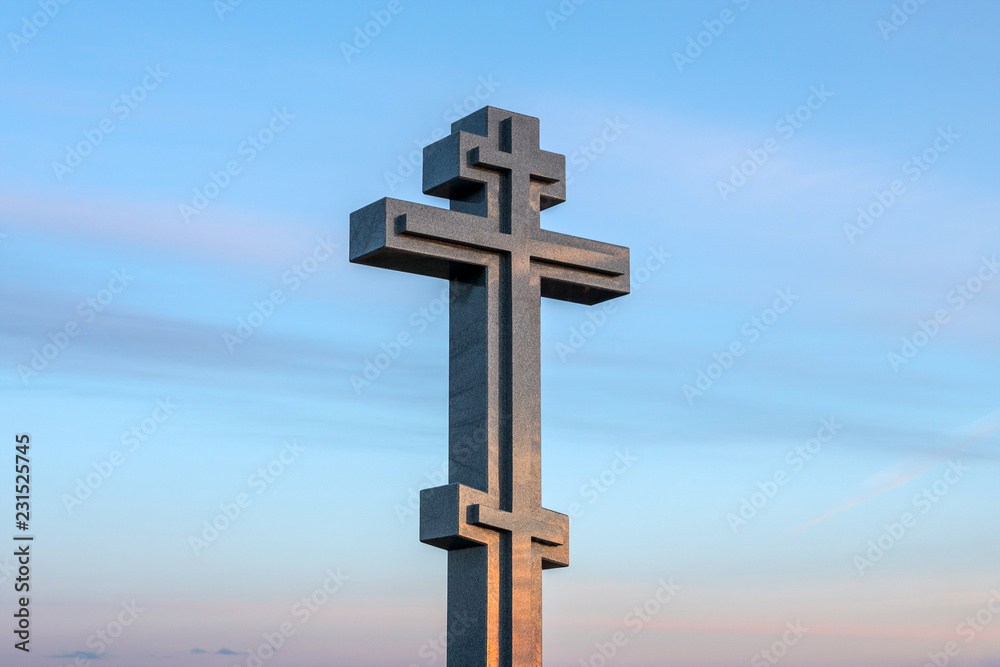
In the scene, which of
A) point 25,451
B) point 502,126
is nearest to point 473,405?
point 502,126

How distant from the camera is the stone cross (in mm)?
13812

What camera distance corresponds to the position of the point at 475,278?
1463cm

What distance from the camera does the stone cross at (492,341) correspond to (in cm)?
1381

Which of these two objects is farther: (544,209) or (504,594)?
(544,209)

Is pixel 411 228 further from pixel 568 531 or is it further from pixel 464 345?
pixel 568 531

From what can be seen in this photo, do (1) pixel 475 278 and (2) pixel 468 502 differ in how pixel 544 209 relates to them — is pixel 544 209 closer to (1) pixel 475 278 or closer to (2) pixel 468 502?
(1) pixel 475 278

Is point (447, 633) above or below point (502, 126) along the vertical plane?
below

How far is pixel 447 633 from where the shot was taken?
46.4ft

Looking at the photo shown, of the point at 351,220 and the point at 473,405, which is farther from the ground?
the point at 351,220

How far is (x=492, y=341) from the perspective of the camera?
14289 mm

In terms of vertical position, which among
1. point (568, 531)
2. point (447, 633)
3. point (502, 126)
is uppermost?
point (502, 126)

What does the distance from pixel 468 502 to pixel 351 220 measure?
111 inches

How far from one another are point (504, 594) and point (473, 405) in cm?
171

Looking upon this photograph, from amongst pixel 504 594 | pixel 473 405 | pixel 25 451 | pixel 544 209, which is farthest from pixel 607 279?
pixel 25 451
